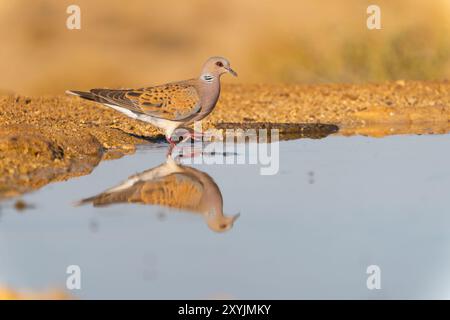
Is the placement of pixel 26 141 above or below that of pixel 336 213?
above

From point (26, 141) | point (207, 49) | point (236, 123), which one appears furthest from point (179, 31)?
point (26, 141)

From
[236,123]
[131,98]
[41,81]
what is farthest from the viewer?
[41,81]

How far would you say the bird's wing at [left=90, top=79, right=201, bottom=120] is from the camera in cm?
923

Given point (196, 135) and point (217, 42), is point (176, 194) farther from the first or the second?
point (217, 42)

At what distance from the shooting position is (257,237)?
19.5ft

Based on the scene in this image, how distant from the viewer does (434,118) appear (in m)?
10.7

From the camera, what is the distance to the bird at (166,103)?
923 centimetres

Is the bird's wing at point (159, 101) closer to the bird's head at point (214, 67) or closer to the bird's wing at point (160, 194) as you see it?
the bird's head at point (214, 67)

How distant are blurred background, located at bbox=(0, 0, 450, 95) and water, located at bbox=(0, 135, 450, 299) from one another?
5.96m

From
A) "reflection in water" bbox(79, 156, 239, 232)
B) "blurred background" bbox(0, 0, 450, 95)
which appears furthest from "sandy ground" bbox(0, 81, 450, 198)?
"blurred background" bbox(0, 0, 450, 95)

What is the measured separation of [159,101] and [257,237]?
360 cm

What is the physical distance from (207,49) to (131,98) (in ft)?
21.2

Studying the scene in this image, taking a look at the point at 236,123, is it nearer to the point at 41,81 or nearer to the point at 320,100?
the point at 320,100

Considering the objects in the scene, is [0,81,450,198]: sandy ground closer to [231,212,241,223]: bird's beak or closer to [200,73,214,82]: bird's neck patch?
[200,73,214,82]: bird's neck patch
